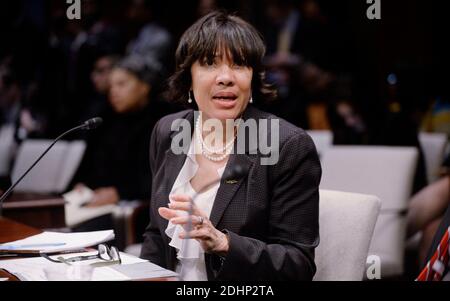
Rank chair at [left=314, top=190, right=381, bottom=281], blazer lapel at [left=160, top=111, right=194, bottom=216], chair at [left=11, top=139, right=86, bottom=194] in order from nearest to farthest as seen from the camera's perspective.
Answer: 1. chair at [left=314, top=190, right=381, bottom=281]
2. blazer lapel at [left=160, top=111, right=194, bottom=216]
3. chair at [left=11, top=139, right=86, bottom=194]

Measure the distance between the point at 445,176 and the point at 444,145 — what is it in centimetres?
35

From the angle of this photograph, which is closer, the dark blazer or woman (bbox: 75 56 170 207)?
the dark blazer

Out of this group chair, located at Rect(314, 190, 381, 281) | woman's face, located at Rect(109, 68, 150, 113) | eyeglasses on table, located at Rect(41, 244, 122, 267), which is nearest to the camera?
eyeglasses on table, located at Rect(41, 244, 122, 267)

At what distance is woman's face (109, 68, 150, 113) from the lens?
11.7 feet

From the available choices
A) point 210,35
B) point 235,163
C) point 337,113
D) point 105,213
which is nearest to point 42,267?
point 235,163

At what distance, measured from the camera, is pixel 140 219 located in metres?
3.18

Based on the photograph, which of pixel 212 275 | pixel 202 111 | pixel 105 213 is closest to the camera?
pixel 212 275

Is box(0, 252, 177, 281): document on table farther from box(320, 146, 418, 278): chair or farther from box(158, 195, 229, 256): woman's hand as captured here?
box(320, 146, 418, 278): chair

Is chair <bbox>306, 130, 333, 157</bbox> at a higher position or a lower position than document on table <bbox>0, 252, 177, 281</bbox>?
higher

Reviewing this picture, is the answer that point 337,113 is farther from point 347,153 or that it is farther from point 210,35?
point 210,35

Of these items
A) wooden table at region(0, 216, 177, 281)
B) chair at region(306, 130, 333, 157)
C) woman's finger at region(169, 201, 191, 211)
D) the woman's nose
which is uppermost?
the woman's nose

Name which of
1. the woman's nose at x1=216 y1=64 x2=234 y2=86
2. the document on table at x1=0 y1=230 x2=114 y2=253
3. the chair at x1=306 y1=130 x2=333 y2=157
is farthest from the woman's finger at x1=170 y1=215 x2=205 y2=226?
the chair at x1=306 y1=130 x2=333 y2=157

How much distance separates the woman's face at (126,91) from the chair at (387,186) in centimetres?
130

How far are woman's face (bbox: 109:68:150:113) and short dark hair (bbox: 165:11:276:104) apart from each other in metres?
1.69
